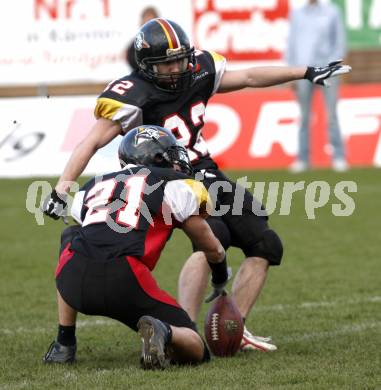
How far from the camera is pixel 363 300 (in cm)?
606

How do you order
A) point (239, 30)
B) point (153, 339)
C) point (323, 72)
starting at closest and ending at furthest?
point (153, 339)
point (323, 72)
point (239, 30)

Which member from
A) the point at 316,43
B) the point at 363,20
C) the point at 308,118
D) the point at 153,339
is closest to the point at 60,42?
the point at 316,43

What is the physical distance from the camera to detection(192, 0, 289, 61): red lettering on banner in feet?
48.3

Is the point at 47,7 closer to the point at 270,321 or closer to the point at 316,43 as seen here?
the point at 316,43

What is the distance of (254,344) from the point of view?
4961mm

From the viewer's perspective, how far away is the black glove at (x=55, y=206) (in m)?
4.84

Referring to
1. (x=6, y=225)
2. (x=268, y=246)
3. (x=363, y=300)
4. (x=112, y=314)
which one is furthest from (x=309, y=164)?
(x=112, y=314)

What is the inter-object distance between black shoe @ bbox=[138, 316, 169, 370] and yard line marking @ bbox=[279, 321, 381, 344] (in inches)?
36.0

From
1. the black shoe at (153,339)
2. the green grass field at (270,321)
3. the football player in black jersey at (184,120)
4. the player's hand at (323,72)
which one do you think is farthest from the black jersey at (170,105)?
the black shoe at (153,339)

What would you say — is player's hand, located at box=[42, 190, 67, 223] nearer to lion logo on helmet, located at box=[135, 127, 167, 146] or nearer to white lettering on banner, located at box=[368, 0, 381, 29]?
lion logo on helmet, located at box=[135, 127, 167, 146]

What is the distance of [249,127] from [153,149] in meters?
8.35

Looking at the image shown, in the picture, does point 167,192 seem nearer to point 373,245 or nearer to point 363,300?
point 363,300

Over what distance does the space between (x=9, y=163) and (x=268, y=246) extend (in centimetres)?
793

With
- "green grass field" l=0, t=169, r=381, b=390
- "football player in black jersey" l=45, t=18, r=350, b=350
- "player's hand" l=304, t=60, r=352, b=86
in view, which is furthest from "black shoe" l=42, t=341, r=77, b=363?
"player's hand" l=304, t=60, r=352, b=86
